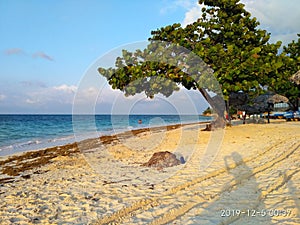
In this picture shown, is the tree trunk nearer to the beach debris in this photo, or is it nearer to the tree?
the tree

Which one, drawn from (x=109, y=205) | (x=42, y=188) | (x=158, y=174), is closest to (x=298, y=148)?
(x=158, y=174)

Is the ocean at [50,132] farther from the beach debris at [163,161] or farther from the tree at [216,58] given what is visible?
the beach debris at [163,161]

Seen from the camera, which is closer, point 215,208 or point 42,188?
point 215,208

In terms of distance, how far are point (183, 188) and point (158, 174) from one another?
154 cm

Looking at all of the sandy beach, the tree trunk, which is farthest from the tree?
the sandy beach

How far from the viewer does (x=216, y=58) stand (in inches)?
524

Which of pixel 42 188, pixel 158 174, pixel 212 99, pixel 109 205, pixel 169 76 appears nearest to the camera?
pixel 109 205

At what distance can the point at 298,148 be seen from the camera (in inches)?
387

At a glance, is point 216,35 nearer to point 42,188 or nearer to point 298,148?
point 298,148
